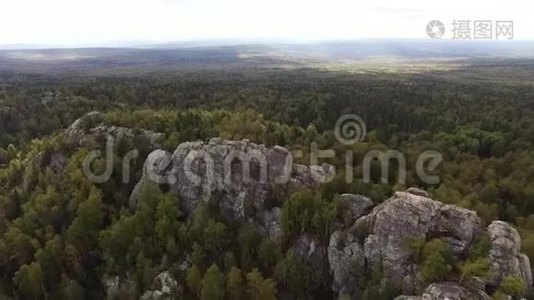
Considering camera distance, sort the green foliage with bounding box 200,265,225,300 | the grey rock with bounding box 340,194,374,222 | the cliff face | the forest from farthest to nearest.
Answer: the grey rock with bounding box 340,194,374,222, the forest, the green foliage with bounding box 200,265,225,300, the cliff face

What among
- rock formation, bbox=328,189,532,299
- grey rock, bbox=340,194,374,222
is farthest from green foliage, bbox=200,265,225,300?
grey rock, bbox=340,194,374,222

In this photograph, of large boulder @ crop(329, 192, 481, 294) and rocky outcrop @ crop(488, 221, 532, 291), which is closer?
rocky outcrop @ crop(488, 221, 532, 291)

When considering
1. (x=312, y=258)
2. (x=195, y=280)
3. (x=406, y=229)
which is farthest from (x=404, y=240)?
(x=195, y=280)

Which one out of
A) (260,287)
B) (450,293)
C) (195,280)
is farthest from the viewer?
(195,280)

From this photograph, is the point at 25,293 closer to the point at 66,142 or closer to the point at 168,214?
the point at 168,214

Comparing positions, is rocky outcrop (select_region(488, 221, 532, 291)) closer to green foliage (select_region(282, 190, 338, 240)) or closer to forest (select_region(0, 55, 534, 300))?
forest (select_region(0, 55, 534, 300))

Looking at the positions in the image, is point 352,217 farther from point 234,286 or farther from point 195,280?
point 195,280
